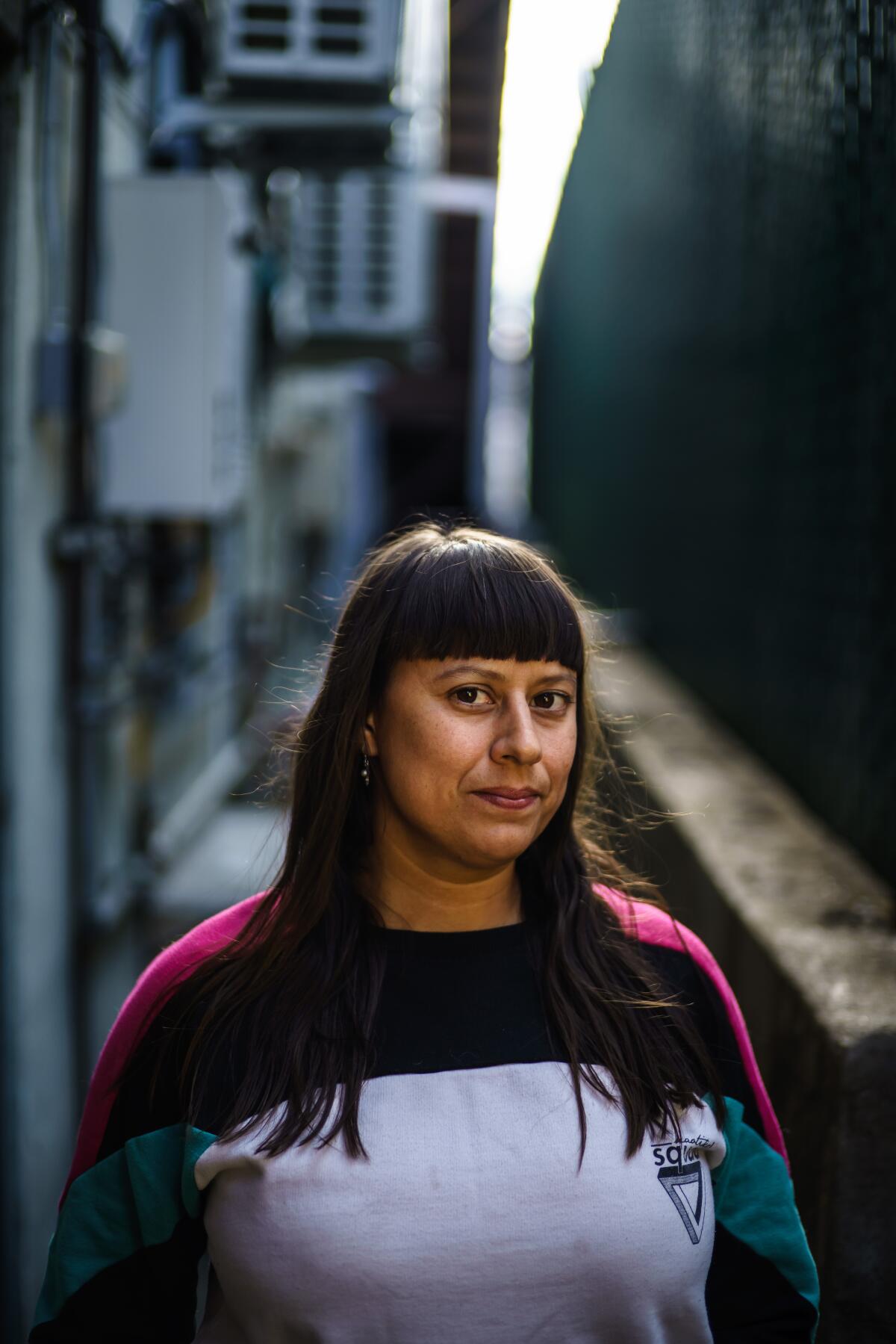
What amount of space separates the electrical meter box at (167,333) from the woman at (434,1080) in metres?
2.61

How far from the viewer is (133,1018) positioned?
5.19 feet

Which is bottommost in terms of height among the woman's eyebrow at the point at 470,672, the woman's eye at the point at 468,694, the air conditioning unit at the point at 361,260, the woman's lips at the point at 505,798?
the woman's lips at the point at 505,798

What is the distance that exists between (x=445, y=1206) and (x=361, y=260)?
8.39 meters

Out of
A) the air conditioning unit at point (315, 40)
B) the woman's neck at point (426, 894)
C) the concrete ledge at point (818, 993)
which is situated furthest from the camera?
the air conditioning unit at point (315, 40)

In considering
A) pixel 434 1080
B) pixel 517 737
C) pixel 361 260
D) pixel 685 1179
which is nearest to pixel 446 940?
pixel 434 1080

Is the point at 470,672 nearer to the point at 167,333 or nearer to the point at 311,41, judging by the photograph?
the point at 167,333

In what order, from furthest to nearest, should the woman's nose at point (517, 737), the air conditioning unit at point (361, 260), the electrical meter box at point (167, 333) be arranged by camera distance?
the air conditioning unit at point (361, 260)
the electrical meter box at point (167, 333)
the woman's nose at point (517, 737)

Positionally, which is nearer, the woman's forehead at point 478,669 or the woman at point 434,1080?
the woman at point 434,1080

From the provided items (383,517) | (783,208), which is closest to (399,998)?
(783,208)

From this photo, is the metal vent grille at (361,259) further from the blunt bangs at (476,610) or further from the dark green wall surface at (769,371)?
the blunt bangs at (476,610)

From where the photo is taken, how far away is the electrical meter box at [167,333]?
400 centimetres

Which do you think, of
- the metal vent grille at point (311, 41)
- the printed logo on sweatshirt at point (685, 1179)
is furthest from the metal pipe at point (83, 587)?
the printed logo on sweatshirt at point (685, 1179)

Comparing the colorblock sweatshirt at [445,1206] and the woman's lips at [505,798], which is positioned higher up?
the woman's lips at [505,798]

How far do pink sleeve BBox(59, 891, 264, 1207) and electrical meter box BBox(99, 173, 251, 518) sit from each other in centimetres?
268
